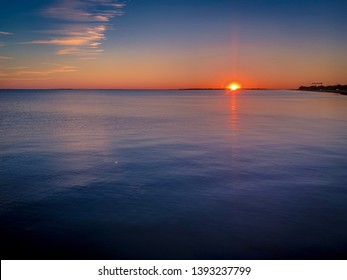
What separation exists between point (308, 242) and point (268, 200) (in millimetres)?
3504

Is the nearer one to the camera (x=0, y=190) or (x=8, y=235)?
(x=8, y=235)

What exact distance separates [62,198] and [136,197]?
120 inches

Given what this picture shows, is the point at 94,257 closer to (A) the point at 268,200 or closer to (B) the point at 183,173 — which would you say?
(A) the point at 268,200

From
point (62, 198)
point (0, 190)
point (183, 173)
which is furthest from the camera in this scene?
point (183, 173)

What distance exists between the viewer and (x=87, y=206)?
1216cm

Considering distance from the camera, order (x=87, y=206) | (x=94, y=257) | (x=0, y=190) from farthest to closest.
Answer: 1. (x=0, y=190)
2. (x=87, y=206)
3. (x=94, y=257)

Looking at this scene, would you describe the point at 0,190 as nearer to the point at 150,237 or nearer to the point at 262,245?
the point at 150,237
